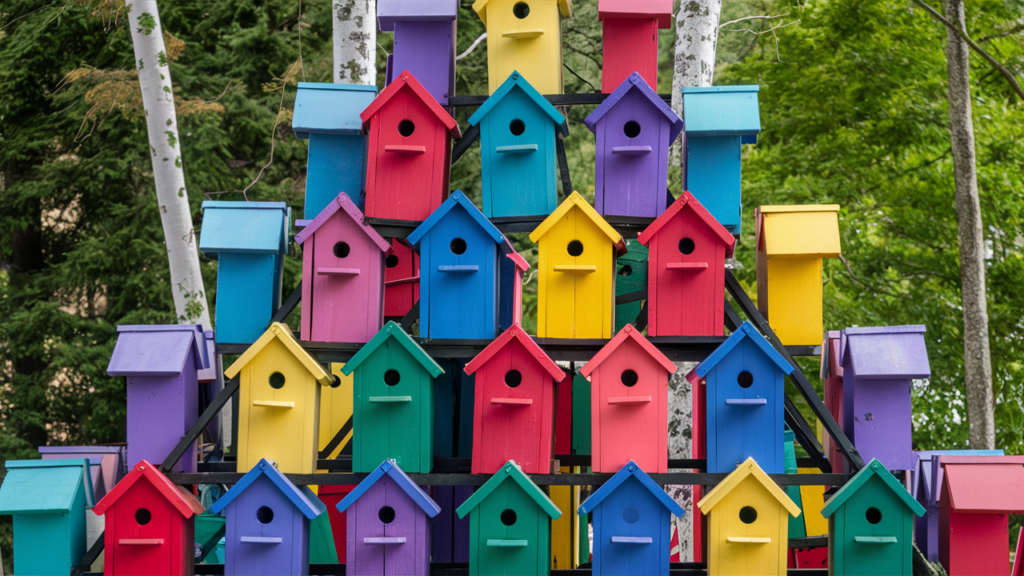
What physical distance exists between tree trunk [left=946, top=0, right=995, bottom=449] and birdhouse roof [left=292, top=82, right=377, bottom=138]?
6855 mm

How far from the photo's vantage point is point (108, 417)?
11.2 meters

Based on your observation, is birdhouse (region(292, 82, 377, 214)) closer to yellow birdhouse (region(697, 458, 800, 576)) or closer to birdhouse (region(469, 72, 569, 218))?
birdhouse (region(469, 72, 569, 218))

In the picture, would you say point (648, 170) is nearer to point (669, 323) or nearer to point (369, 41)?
point (669, 323)

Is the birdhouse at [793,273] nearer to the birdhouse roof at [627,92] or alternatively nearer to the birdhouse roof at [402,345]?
the birdhouse roof at [627,92]

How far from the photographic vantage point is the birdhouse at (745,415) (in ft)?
10.2

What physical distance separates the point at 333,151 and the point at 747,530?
2.26 meters

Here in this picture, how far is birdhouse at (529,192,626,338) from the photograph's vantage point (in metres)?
3.26

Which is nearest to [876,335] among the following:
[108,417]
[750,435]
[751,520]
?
[750,435]

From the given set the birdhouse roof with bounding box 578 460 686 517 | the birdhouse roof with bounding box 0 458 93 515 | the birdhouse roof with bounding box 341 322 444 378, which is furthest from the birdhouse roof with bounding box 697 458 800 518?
the birdhouse roof with bounding box 0 458 93 515

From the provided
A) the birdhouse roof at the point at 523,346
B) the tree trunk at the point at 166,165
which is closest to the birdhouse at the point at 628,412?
the birdhouse roof at the point at 523,346

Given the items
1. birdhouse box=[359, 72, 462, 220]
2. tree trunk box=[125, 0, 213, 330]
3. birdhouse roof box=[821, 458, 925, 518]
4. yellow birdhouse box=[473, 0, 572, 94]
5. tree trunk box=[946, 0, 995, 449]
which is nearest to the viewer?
birdhouse roof box=[821, 458, 925, 518]

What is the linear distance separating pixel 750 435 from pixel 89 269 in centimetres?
1059

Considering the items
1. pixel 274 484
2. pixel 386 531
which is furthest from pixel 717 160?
pixel 274 484

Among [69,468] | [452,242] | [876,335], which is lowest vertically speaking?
[69,468]
